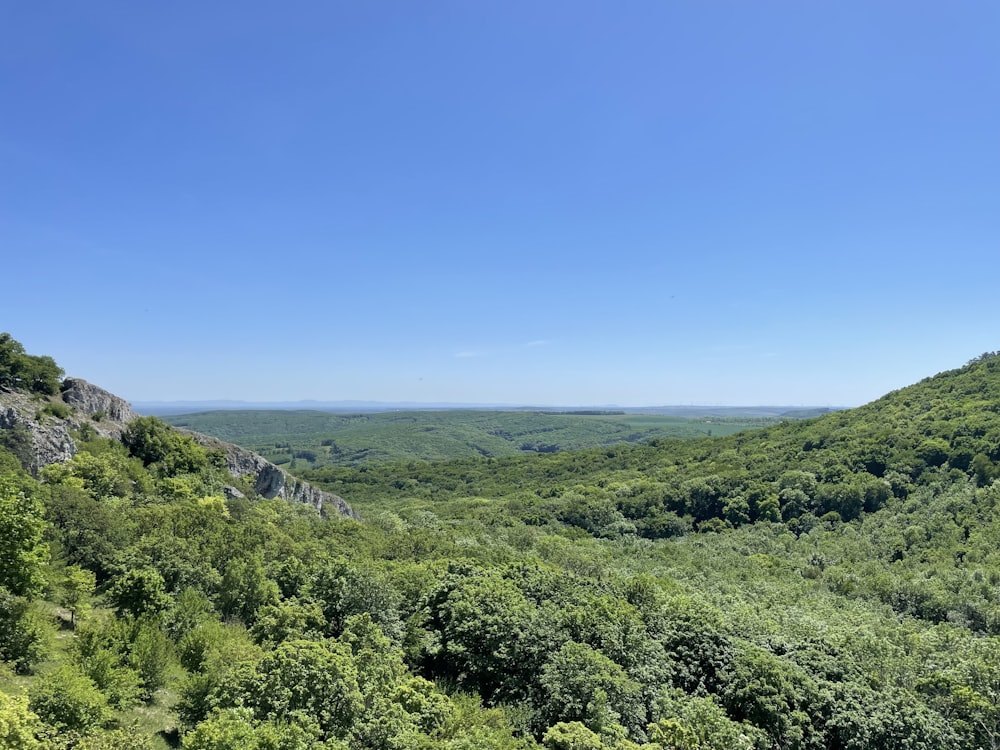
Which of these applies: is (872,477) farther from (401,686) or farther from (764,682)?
(401,686)

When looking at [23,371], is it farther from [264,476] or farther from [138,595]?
[138,595]

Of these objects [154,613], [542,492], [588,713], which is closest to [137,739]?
[154,613]

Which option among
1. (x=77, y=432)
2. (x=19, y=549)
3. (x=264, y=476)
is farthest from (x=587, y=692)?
(x=264, y=476)

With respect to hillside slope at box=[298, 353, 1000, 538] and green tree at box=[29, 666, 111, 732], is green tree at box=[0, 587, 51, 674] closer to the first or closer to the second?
green tree at box=[29, 666, 111, 732]

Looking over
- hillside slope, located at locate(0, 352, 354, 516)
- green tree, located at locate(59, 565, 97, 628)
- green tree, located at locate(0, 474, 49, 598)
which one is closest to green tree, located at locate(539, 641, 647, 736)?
green tree, located at locate(0, 474, 49, 598)

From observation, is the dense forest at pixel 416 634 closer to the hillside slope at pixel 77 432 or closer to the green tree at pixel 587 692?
the green tree at pixel 587 692

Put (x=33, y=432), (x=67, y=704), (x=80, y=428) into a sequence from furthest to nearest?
(x=80, y=428), (x=33, y=432), (x=67, y=704)

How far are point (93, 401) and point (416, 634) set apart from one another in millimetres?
69756

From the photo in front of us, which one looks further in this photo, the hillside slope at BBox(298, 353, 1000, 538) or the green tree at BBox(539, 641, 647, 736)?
the hillside slope at BBox(298, 353, 1000, 538)

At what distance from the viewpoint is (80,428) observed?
7388 cm

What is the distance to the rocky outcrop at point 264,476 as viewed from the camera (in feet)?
300

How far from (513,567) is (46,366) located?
7427 cm

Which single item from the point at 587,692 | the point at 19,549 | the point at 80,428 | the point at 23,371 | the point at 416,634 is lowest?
the point at 587,692

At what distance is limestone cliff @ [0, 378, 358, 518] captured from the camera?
63.7 m
